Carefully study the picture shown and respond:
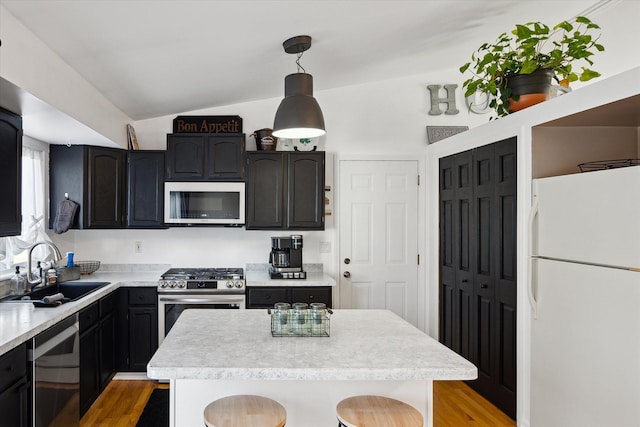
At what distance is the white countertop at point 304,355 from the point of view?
164cm

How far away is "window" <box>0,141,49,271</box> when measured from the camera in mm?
3525

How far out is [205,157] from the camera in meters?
4.03

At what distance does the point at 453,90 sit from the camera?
4.50 m

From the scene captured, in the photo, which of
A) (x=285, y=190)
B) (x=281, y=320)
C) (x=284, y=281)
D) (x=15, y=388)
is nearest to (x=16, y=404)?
(x=15, y=388)

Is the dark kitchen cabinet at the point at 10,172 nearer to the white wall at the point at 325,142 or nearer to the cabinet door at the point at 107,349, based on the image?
the cabinet door at the point at 107,349

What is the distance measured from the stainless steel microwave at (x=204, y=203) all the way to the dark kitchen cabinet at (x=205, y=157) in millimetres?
75

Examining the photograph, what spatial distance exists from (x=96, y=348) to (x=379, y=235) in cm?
270

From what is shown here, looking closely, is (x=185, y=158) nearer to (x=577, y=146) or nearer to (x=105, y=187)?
(x=105, y=187)

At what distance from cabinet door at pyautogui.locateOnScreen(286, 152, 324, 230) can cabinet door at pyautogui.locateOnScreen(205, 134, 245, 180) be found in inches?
18.1

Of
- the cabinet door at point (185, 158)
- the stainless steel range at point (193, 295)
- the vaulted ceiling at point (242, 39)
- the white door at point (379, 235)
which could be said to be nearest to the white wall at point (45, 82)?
the vaulted ceiling at point (242, 39)

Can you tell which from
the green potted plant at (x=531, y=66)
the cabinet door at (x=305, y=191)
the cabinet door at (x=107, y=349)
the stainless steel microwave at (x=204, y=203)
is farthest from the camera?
the cabinet door at (x=305, y=191)

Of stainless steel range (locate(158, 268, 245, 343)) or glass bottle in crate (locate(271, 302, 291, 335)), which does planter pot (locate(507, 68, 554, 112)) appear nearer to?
glass bottle in crate (locate(271, 302, 291, 335))

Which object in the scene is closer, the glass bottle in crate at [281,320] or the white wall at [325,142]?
the glass bottle in crate at [281,320]

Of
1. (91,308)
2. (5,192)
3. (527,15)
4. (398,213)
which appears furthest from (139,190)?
(527,15)
